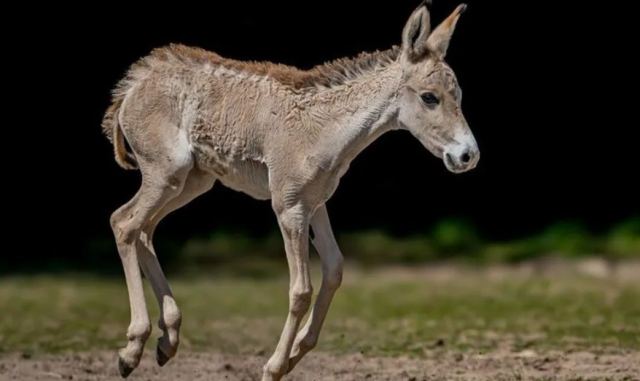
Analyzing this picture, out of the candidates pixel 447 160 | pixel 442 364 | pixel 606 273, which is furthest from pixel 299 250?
pixel 606 273

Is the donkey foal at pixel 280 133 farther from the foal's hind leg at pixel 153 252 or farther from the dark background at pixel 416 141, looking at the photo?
the dark background at pixel 416 141

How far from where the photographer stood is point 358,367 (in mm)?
9047

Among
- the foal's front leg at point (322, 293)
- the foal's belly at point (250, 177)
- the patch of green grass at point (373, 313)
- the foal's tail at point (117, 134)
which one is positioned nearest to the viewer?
the foal's front leg at point (322, 293)

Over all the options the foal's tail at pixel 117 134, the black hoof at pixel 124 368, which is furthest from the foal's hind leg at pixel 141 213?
the foal's tail at pixel 117 134

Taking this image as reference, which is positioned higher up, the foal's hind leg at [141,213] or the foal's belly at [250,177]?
the foal's belly at [250,177]

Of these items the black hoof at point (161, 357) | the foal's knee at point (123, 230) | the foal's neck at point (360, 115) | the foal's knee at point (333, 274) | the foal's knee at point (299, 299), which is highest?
the foal's neck at point (360, 115)

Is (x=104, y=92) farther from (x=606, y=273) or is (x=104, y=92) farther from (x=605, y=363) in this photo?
(x=605, y=363)

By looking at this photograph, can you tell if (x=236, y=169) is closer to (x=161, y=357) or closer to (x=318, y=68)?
(x=318, y=68)

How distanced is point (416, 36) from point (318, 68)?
2.23ft

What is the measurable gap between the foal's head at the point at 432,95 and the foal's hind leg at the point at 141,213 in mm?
1339

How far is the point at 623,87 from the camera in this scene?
15570 millimetres

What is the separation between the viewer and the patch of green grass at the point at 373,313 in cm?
1027

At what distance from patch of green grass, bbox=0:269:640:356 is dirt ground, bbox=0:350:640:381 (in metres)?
0.42

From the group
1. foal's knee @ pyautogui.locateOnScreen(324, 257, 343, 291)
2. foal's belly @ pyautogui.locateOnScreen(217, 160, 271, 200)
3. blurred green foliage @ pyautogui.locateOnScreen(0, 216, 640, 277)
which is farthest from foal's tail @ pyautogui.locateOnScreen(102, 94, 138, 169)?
blurred green foliage @ pyautogui.locateOnScreen(0, 216, 640, 277)
